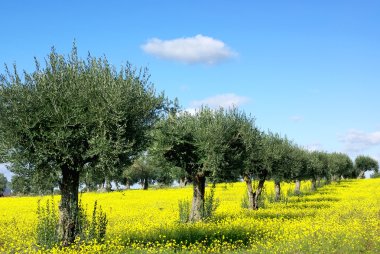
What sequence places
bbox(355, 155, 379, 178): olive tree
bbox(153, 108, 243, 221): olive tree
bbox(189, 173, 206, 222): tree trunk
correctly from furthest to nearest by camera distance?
bbox(355, 155, 379, 178): olive tree
bbox(189, 173, 206, 222): tree trunk
bbox(153, 108, 243, 221): olive tree

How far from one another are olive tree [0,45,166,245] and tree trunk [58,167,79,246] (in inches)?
25.5

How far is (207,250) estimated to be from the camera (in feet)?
55.0

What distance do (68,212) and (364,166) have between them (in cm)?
15019

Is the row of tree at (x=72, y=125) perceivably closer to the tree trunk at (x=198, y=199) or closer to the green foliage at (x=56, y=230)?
the green foliage at (x=56, y=230)

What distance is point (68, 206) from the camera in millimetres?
17688

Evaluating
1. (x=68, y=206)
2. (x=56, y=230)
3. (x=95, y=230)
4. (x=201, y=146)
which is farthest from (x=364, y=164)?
(x=56, y=230)

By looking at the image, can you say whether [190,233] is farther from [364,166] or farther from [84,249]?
[364,166]

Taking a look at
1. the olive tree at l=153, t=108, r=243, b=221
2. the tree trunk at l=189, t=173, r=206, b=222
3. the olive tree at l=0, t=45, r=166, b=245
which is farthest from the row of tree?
the tree trunk at l=189, t=173, r=206, b=222

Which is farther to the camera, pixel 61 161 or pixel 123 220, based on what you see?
pixel 123 220

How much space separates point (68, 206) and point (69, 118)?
4.01 metres

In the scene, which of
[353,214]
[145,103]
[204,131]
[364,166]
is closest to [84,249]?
[145,103]

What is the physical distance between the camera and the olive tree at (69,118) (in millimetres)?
15750

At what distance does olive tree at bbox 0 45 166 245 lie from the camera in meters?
15.8

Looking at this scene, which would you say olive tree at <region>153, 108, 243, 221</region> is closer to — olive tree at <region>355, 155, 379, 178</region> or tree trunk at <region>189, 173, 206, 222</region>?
tree trunk at <region>189, 173, 206, 222</region>
